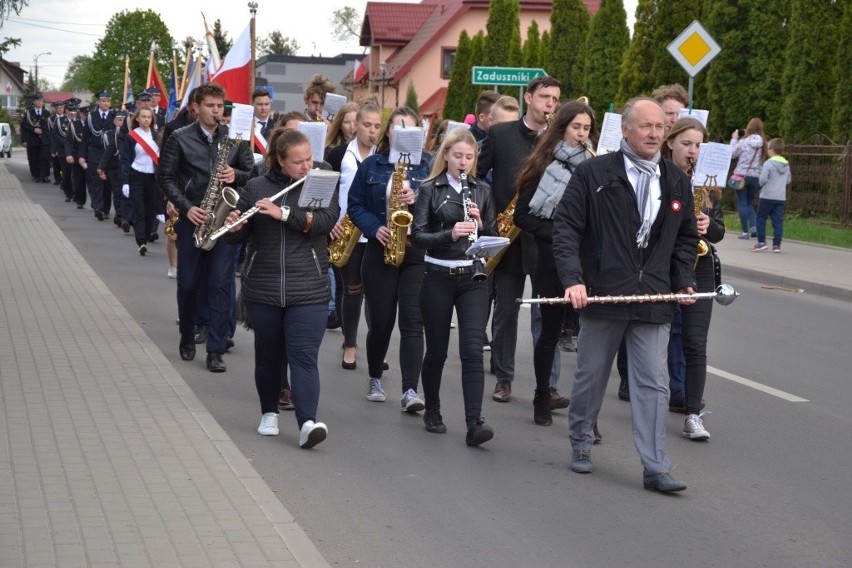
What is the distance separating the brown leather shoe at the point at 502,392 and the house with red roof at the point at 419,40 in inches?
2212

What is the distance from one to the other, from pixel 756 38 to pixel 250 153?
68.4 feet

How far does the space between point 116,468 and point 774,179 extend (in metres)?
15.9

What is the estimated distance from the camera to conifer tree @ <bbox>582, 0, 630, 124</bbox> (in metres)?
38.9

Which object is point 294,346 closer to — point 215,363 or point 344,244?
point 344,244

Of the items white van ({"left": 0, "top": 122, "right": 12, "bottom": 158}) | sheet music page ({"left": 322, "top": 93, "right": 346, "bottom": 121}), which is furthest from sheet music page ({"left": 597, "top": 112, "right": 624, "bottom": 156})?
white van ({"left": 0, "top": 122, "right": 12, "bottom": 158})

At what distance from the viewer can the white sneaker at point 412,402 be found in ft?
28.2

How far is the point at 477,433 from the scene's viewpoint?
24.8ft

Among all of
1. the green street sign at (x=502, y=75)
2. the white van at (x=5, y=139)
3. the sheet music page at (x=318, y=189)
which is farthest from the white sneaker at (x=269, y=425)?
the white van at (x=5, y=139)

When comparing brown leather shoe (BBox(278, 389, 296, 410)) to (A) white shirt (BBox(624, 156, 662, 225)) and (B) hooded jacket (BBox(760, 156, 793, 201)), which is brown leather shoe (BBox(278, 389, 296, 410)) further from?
(B) hooded jacket (BBox(760, 156, 793, 201))

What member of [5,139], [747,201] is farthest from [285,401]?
[5,139]

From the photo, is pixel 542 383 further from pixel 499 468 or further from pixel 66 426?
pixel 66 426

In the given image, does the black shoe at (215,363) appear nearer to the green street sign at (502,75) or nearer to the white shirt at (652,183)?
the white shirt at (652,183)

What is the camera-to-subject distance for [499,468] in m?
7.23

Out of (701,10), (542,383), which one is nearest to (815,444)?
(542,383)
